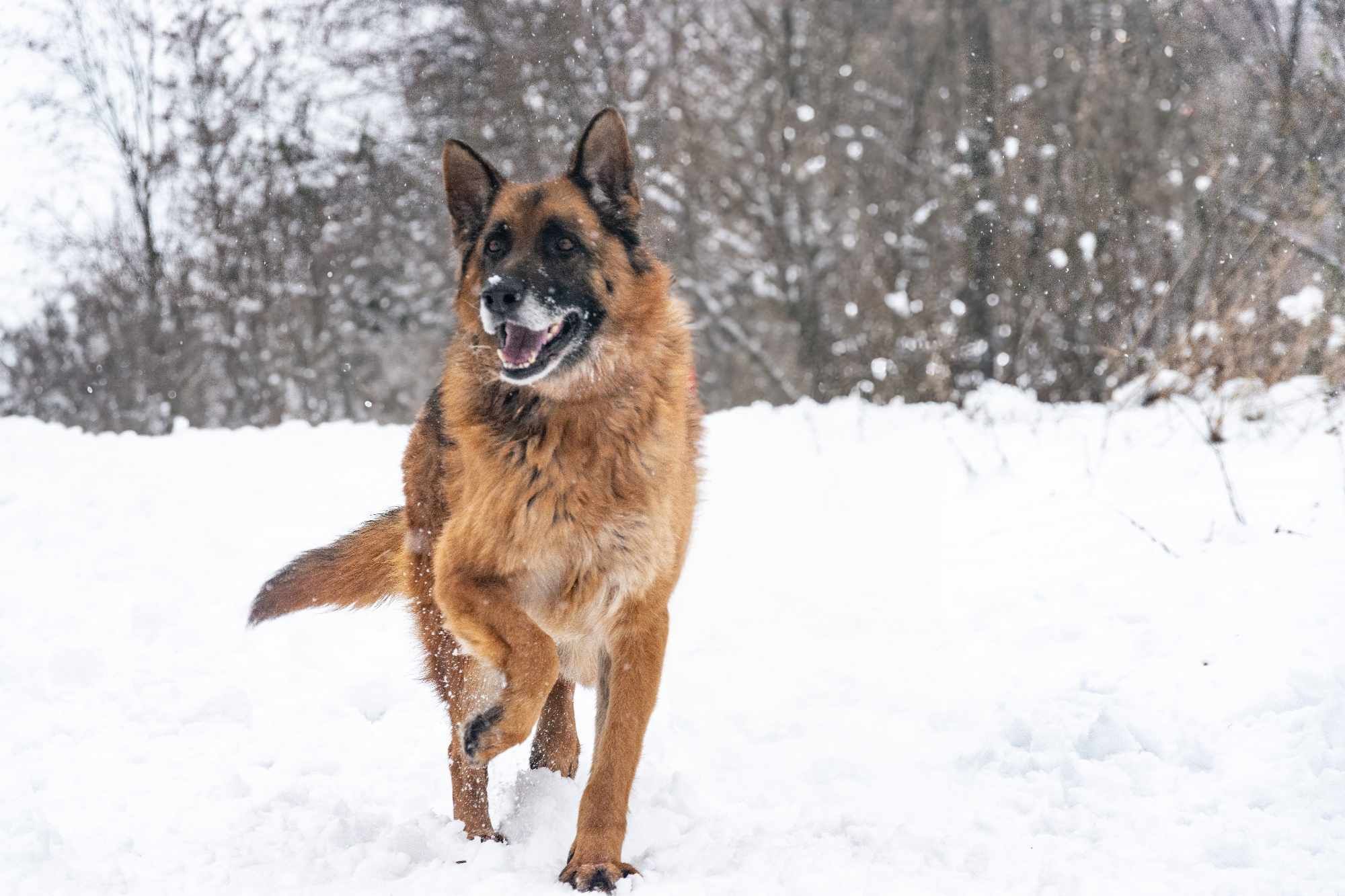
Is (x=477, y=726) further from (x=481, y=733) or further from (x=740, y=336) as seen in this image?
(x=740, y=336)

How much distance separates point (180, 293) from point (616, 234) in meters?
15.3

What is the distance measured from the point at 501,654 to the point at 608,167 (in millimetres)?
1736

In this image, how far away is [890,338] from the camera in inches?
508

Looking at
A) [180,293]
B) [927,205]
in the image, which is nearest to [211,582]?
[180,293]

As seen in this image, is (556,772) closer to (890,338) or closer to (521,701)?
(521,701)

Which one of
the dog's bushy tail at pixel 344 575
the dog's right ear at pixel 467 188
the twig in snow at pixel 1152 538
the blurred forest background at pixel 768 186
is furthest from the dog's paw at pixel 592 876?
the blurred forest background at pixel 768 186

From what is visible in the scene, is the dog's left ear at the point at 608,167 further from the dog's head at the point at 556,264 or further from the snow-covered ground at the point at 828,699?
the snow-covered ground at the point at 828,699

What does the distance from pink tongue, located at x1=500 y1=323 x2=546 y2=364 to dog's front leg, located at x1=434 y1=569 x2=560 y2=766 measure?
71cm

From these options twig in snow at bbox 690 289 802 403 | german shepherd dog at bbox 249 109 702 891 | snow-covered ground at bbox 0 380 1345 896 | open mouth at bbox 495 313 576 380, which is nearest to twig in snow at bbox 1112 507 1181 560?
snow-covered ground at bbox 0 380 1345 896

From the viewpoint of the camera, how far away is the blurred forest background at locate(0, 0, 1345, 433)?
30.5ft

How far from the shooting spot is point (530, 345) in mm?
3467

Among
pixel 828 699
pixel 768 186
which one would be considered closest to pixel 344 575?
pixel 828 699

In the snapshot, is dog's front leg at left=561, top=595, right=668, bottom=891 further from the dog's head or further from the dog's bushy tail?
the dog's bushy tail

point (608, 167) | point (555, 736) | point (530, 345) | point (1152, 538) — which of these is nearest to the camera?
point (530, 345)
